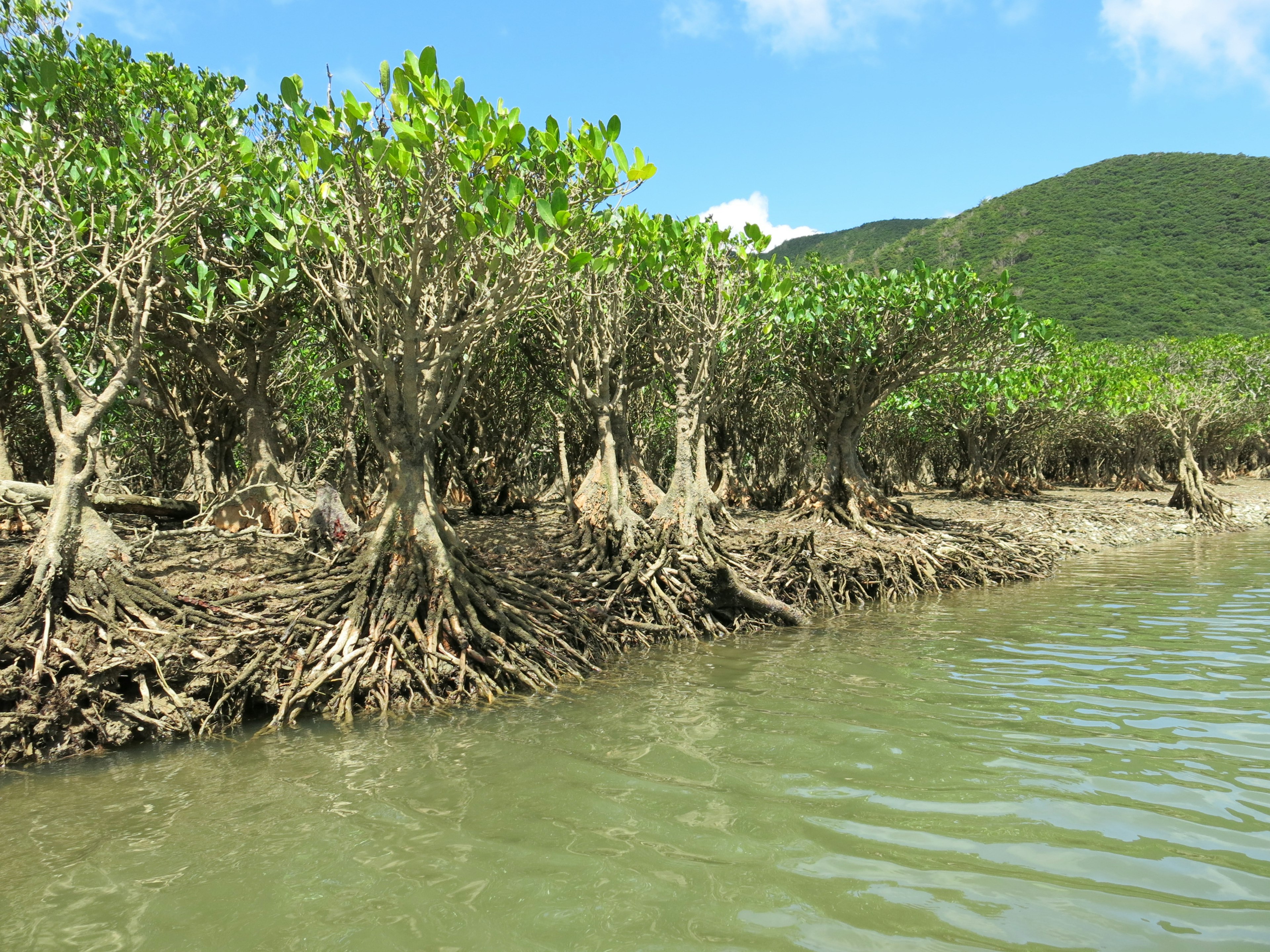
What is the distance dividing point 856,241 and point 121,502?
12329 centimetres

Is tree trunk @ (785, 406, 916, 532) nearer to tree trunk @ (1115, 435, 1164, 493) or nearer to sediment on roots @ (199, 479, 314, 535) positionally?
sediment on roots @ (199, 479, 314, 535)

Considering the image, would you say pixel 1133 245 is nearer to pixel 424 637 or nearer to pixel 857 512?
pixel 857 512

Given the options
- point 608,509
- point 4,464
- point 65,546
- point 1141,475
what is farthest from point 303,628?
point 1141,475

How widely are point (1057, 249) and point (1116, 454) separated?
53864mm

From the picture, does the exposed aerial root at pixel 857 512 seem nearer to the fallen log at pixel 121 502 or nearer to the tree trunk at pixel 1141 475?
the fallen log at pixel 121 502

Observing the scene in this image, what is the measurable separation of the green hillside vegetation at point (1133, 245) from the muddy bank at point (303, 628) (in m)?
67.1

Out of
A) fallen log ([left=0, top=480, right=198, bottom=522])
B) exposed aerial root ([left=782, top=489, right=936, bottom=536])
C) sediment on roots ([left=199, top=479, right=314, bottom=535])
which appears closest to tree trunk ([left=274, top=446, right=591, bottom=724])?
fallen log ([left=0, top=480, right=198, bottom=522])

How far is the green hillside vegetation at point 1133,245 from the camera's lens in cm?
7331

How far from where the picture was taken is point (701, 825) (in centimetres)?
484

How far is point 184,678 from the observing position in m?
7.20

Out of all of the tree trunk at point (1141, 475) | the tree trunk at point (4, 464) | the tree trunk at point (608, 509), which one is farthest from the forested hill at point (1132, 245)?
the tree trunk at point (4, 464)

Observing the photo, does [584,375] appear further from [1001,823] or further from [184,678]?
[1001,823]

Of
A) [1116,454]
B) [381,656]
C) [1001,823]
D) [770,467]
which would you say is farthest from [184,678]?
A: [1116,454]

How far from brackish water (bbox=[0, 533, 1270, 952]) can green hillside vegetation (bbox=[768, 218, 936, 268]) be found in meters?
105
